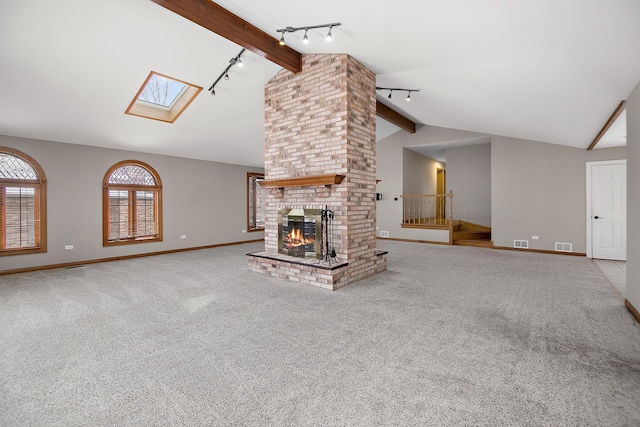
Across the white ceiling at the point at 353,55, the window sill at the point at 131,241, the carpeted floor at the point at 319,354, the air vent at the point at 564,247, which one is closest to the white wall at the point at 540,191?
the air vent at the point at 564,247

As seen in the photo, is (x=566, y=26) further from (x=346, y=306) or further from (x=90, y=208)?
(x=90, y=208)

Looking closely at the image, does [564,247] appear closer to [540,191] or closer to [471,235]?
[540,191]

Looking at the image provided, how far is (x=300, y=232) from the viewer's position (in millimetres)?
4852

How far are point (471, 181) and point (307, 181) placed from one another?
287 inches

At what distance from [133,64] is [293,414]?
5.00 metres

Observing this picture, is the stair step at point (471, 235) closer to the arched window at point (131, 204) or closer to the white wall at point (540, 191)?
the white wall at point (540, 191)

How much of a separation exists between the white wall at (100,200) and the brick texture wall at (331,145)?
12.4 ft

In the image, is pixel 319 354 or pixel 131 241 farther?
pixel 131 241

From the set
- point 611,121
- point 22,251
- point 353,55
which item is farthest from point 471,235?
point 22,251

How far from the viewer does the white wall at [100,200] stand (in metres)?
5.89

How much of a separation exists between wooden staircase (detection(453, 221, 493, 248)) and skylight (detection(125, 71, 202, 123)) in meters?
7.65

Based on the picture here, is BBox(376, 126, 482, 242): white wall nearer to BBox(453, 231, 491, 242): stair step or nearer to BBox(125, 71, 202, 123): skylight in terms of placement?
BBox(453, 231, 491, 242): stair step

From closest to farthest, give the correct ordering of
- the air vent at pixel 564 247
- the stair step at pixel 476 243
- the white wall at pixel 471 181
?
the air vent at pixel 564 247 → the stair step at pixel 476 243 → the white wall at pixel 471 181

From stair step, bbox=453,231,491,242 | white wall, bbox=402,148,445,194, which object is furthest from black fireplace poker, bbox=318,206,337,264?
white wall, bbox=402,148,445,194
